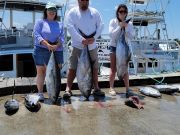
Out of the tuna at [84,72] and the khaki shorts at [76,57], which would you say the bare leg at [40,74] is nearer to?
the khaki shorts at [76,57]

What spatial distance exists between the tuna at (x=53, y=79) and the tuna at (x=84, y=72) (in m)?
0.36

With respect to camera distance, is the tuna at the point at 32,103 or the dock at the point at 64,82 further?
the dock at the point at 64,82

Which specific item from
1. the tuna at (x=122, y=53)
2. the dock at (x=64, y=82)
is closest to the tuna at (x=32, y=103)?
the dock at (x=64, y=82)

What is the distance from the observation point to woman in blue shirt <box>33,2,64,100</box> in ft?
20.4

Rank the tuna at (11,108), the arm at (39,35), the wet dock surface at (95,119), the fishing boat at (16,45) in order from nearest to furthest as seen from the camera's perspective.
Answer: the wet dock surface at (95,119)
the tuna at (11,108)
the arm at (39,35)
the fishing boat at (16,45)

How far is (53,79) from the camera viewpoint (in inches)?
237

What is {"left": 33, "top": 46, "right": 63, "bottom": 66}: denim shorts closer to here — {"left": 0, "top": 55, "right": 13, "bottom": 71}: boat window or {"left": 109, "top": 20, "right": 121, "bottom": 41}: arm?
{"left": 109, "top": 20, "right": 121, "bottom": 41}: arm

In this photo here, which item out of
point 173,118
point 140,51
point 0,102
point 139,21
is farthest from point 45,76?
point 139,21

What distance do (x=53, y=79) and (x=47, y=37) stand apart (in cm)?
75

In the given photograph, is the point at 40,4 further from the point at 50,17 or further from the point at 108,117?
the point at 108,117

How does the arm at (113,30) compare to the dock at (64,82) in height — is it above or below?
above

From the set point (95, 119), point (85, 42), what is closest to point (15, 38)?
point (85, 42)

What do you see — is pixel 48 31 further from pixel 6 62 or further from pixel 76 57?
pixel 6 62

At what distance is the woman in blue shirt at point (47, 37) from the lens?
622 cm
